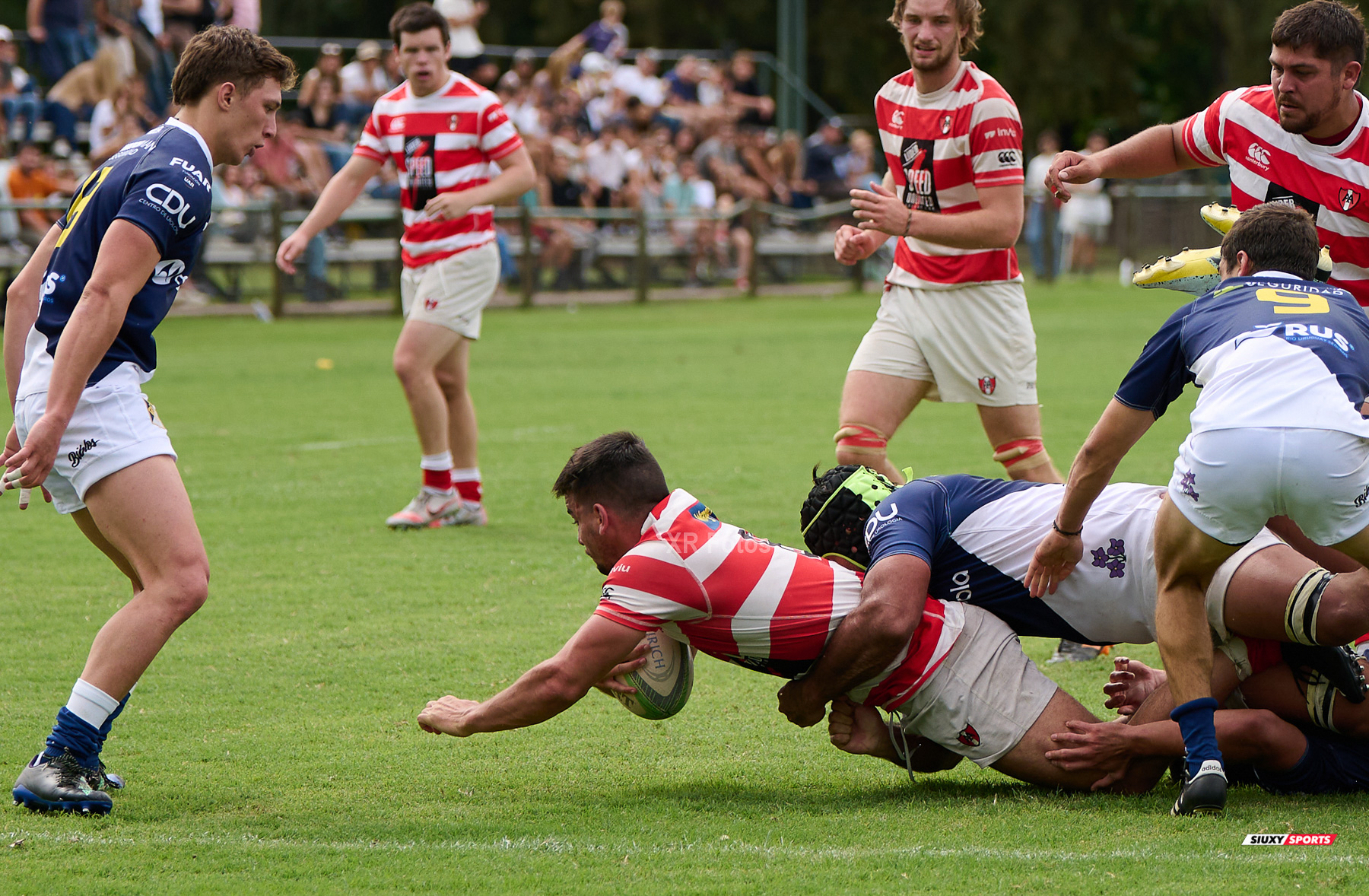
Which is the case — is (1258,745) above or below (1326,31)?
below

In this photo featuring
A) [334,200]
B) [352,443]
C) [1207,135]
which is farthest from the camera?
[352,443]

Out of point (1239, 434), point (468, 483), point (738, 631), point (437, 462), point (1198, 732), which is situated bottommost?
point (468, 483)

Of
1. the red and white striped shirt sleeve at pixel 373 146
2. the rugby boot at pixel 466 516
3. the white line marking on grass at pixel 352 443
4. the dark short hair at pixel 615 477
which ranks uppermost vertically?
the red and white striped shirt sleeve at pixel 373 146

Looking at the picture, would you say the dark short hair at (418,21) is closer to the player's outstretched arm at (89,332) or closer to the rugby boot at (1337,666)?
the player's outstretched arm at (89,332)

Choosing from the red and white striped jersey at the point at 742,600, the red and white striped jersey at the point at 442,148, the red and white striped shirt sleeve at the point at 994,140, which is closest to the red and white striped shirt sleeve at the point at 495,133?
the red and white striped jersey at the point at 442,148

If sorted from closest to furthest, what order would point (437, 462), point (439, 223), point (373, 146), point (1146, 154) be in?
point (1146, 154)
point (437, 462)
point (439, 223)
point (373, 146)

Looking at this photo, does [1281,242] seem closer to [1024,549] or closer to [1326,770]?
[1024,549]

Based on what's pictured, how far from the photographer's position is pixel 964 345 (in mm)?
6160

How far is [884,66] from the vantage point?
38.2m

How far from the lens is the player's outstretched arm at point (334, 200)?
7.86 metres

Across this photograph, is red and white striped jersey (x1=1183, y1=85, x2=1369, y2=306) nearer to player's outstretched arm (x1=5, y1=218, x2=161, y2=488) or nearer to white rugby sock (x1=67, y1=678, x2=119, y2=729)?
player's outstretched arm (x1=5, y1=218, x2=161, y2=488)

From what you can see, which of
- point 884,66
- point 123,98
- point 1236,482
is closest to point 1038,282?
point 884,66

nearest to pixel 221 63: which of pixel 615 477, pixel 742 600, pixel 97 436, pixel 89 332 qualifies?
pixel 89 332

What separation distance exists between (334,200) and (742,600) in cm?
508
